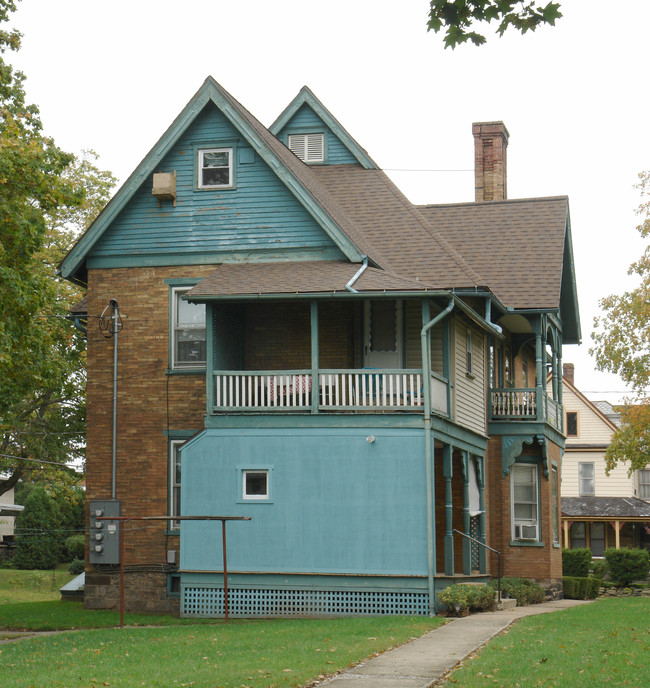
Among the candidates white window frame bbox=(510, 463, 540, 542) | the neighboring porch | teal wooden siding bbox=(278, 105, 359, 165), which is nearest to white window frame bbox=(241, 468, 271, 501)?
white window frame bbox=(510, 463, 540, 542)

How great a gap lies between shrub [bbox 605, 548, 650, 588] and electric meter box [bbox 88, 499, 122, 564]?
27.1m

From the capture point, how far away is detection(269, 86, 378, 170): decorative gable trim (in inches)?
1148

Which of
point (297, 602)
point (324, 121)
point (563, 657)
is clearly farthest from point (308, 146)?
point (563, 657)

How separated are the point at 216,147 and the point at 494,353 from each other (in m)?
9.17

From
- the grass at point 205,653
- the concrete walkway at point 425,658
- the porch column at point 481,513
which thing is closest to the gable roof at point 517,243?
the porch column at point 481,513

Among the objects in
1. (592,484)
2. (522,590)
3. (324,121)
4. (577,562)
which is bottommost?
(577,562)

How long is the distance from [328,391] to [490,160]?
14.2 meters

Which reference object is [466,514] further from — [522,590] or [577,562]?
[577,562]

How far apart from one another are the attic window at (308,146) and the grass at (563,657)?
14.4 m

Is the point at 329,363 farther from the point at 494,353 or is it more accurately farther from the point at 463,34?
the point at 463,34

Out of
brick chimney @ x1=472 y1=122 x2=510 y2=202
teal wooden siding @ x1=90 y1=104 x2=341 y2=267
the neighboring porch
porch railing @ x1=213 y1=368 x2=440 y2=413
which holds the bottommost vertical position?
the neighboring porch

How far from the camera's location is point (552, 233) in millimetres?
29875

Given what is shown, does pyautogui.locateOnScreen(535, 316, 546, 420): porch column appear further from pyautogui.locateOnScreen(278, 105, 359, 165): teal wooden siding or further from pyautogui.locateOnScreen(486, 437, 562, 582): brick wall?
pyautogui.locateOnScreen(278, 105, 359, 165): teal wooden siding

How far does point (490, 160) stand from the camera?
112 ft
